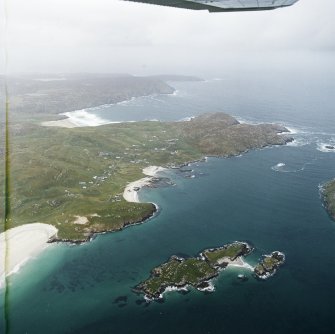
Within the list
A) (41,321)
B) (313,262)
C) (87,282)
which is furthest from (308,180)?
(41,321)

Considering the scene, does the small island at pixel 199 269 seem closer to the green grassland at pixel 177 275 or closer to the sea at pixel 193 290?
the green grassland at pixel 177 275

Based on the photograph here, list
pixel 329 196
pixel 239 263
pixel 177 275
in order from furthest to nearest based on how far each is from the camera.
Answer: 1. pixel 329 196
2. pixel 239 263
3. pixel 177 275

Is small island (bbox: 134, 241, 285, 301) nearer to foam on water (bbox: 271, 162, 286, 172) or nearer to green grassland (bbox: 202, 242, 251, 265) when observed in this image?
green grassland (bbox: 202, 242, 251, 265)

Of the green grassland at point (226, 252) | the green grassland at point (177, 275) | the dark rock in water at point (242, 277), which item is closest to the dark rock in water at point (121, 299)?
the green grassland at point (177, 275)

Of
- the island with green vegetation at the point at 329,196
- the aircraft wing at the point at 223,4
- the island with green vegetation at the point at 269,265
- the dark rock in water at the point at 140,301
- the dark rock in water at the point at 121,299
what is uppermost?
the aircraft wing at the point at 223,4

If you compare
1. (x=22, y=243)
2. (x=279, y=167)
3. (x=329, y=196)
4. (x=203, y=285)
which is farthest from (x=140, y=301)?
(x=279, y=167)

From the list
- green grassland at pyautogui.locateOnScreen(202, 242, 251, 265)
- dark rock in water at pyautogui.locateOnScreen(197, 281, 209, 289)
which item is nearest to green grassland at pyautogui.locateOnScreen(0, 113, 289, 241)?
green grassland at pyautogui.locateOnScreen(202, 242, 251, 265)

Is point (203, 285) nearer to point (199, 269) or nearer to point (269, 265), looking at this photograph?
point (199, 269)

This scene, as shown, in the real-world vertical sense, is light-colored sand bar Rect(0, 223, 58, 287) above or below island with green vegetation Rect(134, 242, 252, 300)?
below
